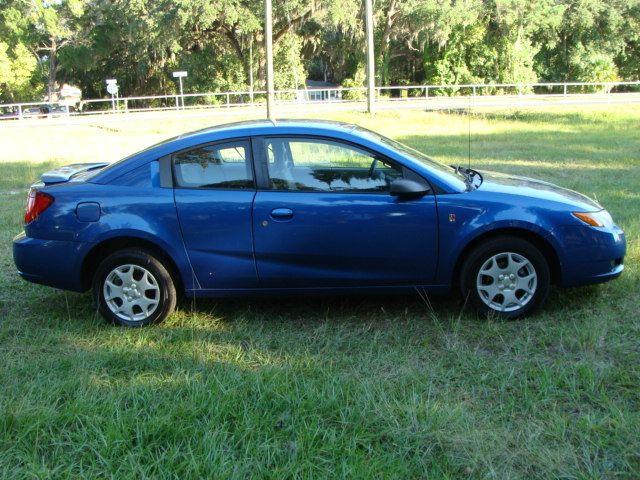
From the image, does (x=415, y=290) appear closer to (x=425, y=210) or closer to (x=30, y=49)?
(x=425, y=210)

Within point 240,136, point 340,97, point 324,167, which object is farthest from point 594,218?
point 340,97

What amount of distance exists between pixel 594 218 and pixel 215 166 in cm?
277

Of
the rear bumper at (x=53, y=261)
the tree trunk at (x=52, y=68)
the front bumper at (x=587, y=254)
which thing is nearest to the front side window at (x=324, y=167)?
the front bumper at (x=587, y=254)

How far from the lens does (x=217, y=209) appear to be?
15.4 feet

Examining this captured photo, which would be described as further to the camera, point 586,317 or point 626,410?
point 586,317

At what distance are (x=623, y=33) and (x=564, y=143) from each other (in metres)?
37.7

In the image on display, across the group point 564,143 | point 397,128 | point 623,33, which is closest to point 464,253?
point 564,143

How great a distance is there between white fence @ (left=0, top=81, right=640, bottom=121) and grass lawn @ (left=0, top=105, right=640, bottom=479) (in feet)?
90.1

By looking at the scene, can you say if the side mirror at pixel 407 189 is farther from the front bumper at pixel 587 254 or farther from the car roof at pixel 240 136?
the front bumper at pixel 587 254

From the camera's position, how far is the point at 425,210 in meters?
4.63

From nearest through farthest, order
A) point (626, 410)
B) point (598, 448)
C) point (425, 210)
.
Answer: point (598, 448), point (626, 410), point (425, 210)

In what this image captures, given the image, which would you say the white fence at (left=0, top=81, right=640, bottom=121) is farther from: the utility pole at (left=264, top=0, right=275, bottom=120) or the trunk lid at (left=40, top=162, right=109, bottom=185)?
the trunk lid at (left=40, top=162, right=109, bottom=185)

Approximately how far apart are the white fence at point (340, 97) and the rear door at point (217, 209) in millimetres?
27430

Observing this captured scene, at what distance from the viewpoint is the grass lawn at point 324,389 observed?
3.05m
